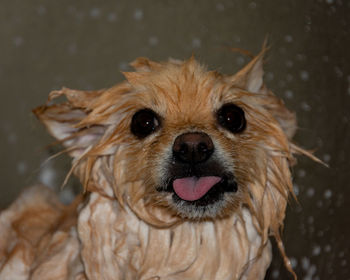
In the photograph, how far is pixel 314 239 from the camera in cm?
126

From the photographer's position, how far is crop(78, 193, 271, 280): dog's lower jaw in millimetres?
1057

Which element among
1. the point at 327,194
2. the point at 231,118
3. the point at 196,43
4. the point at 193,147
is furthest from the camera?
the point at 196,43

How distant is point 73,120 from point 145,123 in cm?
15

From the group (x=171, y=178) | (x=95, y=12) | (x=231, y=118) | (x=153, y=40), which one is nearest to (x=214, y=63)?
(x=231, y=118)

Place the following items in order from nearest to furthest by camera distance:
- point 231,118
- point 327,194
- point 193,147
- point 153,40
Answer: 1. point 193,147
2. point 231,118
3. point 327,194
4. point 153,40

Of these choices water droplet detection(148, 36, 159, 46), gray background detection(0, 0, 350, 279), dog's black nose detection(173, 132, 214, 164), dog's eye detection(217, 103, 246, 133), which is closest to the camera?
dog's black nose detection(173, 132, 214, 164)

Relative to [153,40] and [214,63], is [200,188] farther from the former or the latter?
[153,40]

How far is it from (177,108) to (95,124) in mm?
160

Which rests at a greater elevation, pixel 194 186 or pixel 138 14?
pixel 138 14

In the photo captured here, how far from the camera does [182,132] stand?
978 millimetres

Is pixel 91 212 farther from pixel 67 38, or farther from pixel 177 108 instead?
pixel 67 38

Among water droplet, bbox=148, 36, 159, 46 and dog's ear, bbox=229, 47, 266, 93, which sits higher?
dog's ear, bbox=229, 47, 266, 93

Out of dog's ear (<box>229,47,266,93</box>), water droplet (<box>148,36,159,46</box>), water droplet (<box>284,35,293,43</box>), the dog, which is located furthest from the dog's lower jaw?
water droplet (<box>148,36,159,46</box>)

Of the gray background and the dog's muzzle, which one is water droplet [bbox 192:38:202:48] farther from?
the dog's muzzle
